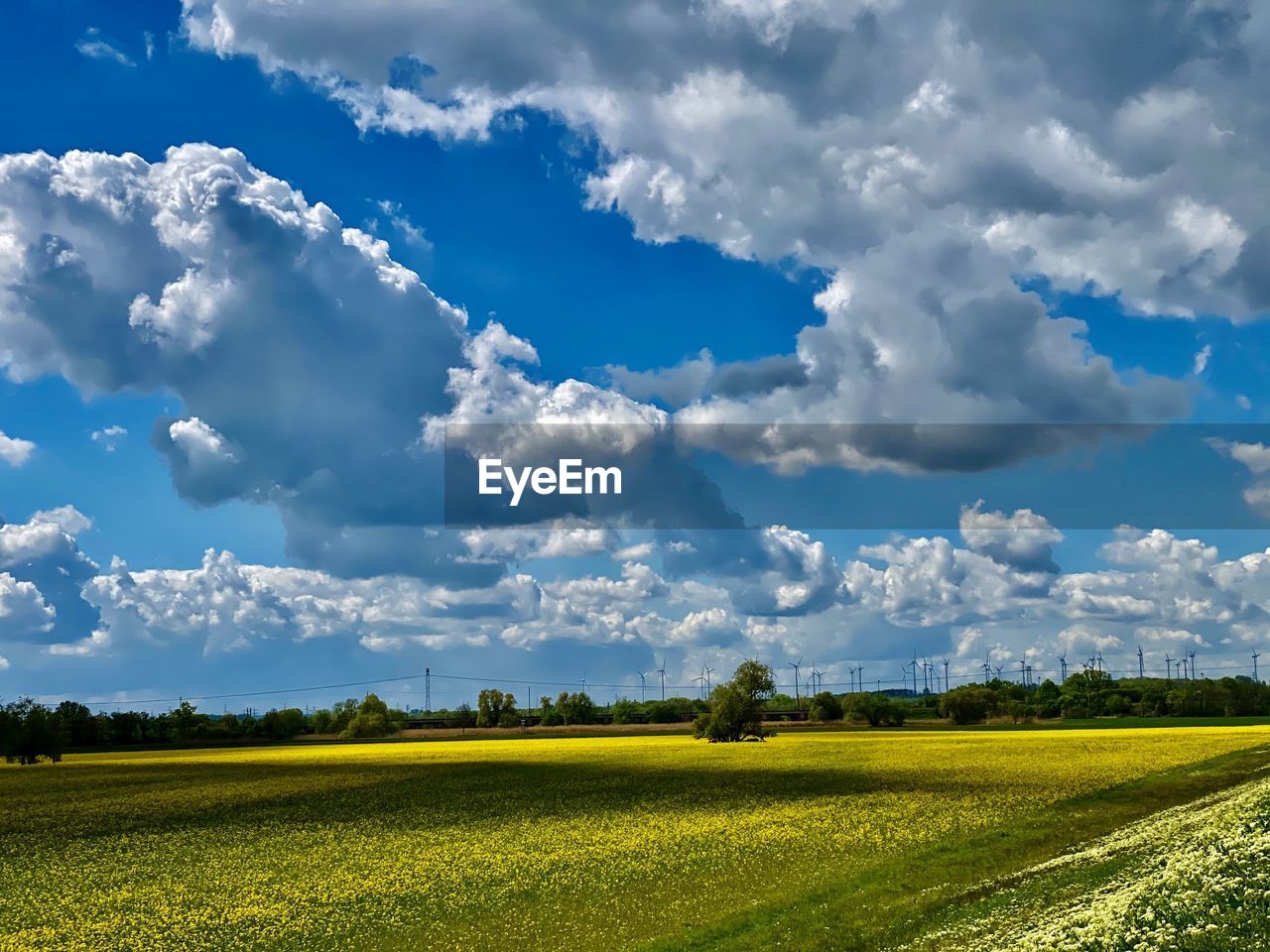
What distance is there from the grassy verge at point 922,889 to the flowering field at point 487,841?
1524 mm

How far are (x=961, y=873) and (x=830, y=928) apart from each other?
8117 mm

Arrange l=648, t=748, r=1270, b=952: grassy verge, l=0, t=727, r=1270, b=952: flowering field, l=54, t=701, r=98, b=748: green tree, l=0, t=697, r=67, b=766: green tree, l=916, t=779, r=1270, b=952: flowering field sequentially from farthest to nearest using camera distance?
1. l=54, t=701, r=98, b=748: green tree
2. l=0, t=697, r=67, b=766: green tree
3. l=0, t=727, r=1270, b=952: flowering field
4. l=648, t=748, r=1270, b=952: grassy verge
5. l=916, t=779, r=1270, b=952: flowering field

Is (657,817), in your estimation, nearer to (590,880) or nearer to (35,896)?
(590,880)

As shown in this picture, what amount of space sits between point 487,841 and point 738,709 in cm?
9638

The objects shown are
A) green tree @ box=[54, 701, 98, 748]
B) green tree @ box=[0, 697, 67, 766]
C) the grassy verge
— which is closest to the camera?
the grassy verge

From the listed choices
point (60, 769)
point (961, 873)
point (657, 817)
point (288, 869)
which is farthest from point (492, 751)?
point (961, 873)

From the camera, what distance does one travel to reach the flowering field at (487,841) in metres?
33.9

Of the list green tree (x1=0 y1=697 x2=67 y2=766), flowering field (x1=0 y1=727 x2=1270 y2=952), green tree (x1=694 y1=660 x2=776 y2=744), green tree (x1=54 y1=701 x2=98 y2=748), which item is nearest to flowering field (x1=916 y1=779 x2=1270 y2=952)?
flowering field (x1=0 y1=727 x2=1270 y2=952)

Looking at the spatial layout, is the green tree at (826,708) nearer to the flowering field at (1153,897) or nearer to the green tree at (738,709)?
the green tree at (738,709)

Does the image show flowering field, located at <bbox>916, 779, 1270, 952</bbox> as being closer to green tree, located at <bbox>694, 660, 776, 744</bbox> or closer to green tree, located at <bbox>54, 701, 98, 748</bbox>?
green tree, located at <bbox>694, 660, 776, 744</bbox>

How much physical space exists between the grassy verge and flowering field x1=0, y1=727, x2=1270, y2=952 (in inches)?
60.0

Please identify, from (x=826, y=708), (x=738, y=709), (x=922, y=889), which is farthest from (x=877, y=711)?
(x=922, y=889)

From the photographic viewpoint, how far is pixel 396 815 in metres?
59.6

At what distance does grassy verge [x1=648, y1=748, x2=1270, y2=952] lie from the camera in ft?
86.9
